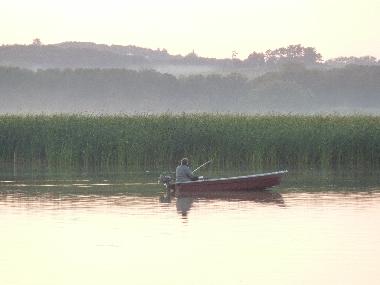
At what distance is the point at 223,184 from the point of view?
3334cm

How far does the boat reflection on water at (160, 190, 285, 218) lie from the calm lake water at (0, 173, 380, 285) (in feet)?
0.18

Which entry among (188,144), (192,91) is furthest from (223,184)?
(192,91)

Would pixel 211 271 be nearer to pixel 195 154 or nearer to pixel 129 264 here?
pixel 129 264

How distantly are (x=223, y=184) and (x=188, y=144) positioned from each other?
12403mm

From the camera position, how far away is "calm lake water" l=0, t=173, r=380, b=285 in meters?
18.5

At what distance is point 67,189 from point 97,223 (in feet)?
31.4

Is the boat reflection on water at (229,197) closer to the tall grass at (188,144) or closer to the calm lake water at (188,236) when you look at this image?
the calm lake water at (188,236)

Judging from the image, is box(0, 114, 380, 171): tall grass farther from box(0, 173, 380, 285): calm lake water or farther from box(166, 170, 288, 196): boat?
box(0, 173, 380, 285): calm lake water

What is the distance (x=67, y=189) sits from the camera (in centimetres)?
3512

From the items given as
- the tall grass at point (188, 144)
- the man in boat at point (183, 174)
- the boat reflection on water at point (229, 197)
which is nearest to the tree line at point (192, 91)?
the tall grass at point (188, 144)

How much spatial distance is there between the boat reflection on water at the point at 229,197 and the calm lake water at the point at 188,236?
0.18 feet

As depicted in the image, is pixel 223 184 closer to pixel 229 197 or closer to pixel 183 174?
pixel 229 197

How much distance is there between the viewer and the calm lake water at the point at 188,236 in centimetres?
1852

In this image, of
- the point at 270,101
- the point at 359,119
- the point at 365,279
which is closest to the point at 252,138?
the point at 359,119
